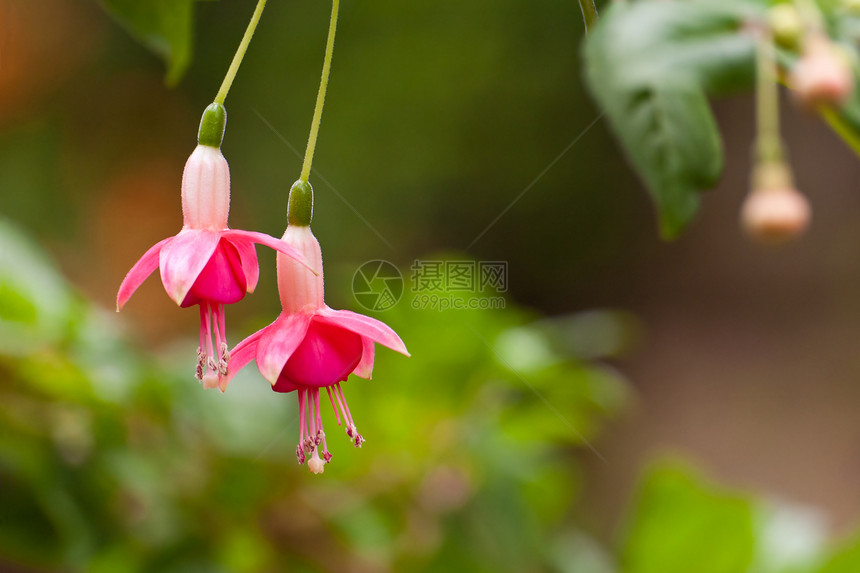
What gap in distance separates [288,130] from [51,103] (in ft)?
1.75

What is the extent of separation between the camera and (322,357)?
322 millimetres

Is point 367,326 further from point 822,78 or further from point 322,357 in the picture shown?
point 822,78

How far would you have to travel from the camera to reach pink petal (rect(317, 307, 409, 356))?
0.32m

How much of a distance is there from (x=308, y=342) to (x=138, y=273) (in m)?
0.07

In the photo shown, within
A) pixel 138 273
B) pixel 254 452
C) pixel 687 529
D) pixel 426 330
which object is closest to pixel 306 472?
pixel 254 452

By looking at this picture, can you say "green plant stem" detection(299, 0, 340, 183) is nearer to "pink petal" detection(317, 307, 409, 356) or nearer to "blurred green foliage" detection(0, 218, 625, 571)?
"pink petal" detection(317, 307, 409, 356)

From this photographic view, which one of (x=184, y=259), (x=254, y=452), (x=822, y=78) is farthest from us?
(x=254, y=452)

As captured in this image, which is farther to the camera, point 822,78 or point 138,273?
point 138,273

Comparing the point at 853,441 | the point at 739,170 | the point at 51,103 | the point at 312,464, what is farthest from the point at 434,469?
the point at 739,170

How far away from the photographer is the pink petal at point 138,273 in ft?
1.02

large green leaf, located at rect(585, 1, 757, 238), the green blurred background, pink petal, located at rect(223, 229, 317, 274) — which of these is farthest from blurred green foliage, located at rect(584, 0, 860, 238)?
the green blurred background

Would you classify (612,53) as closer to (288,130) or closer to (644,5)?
(644,5)

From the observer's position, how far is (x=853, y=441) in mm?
2072

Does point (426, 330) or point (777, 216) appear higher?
point (426, 330)
